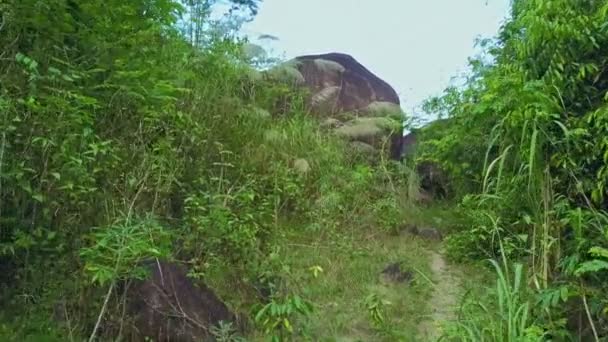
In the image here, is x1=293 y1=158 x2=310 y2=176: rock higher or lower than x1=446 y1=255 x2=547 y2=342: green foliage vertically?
higher

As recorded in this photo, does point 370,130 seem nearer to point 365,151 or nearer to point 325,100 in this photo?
point 365,151

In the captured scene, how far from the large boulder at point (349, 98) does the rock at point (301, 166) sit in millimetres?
1089

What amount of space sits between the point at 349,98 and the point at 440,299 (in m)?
3.88

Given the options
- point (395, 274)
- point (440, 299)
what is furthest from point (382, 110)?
point (440, 299)

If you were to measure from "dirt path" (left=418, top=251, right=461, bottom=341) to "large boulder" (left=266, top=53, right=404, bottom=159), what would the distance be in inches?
75.9

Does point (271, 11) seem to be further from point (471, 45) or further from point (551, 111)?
point (551, 111)

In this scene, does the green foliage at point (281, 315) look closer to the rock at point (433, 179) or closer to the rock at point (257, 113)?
the rock at point (257, 113)

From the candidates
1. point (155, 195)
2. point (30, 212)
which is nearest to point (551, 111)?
point (155, 195)

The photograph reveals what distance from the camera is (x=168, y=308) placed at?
118 inches

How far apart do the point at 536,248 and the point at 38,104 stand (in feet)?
7.77

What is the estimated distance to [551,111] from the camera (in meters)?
2.91

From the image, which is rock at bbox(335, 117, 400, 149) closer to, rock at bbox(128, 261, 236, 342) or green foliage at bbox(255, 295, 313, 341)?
rock at bbox(128, 261, 236, 342)

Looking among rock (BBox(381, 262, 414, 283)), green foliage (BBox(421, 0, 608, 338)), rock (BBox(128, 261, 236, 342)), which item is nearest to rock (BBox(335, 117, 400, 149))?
rock (BBox(381, 262, 414, 283))

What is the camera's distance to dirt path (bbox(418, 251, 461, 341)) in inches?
138
